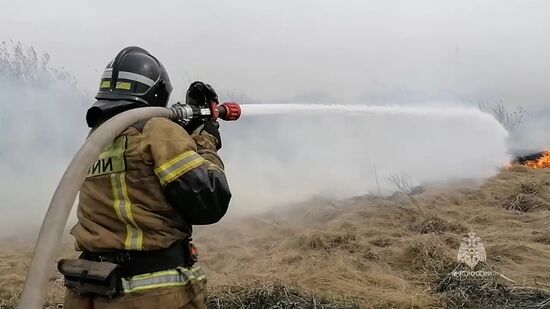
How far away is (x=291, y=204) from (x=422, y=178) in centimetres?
366

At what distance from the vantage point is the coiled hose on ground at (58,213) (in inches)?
84.9

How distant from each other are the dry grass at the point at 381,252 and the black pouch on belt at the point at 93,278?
2.25 metres

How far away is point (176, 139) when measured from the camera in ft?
8.06

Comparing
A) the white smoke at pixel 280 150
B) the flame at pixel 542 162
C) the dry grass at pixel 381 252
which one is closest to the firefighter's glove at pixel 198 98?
the dry grass at pixel 381 252

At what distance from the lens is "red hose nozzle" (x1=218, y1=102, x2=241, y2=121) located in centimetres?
304

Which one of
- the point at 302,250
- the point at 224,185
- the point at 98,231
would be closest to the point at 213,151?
the point at 224,185

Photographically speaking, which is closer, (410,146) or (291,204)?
(291,204)

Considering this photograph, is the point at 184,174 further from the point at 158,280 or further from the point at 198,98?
the point at 198,98

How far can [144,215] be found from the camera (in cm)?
246

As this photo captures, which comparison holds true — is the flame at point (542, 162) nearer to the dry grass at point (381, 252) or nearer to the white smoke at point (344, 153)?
the white smoke at point (344, 153)

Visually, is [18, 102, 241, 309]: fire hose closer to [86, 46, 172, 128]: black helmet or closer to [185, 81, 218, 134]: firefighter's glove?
[86, 46, 172, 128]: black helmet

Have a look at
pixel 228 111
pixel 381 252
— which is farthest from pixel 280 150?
pixel 228 111

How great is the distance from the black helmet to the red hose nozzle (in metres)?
0.34

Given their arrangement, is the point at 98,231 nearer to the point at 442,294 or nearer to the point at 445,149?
the point at 442,294
